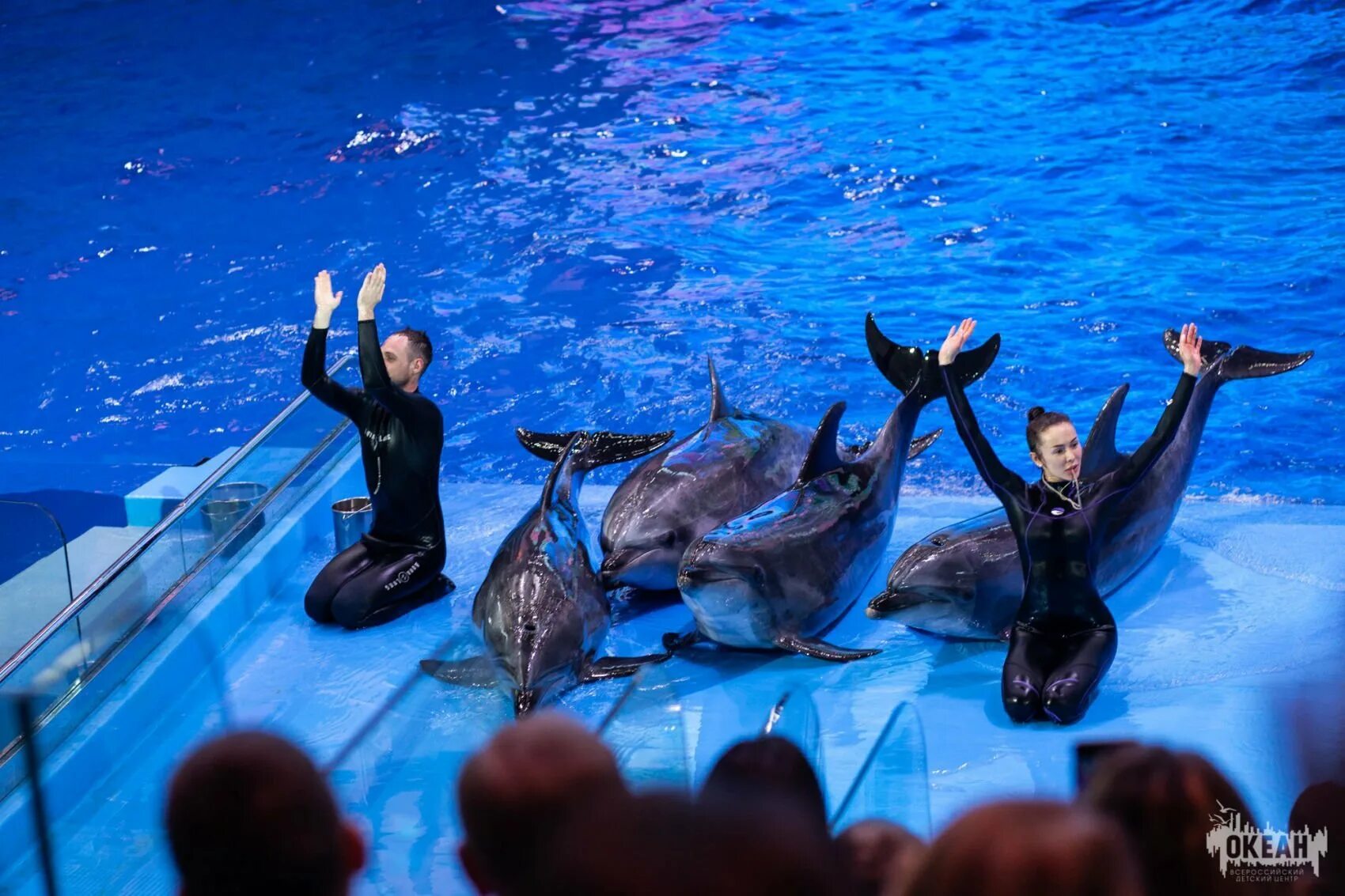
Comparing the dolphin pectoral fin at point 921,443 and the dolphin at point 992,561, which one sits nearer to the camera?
the dolphin at point 992,561

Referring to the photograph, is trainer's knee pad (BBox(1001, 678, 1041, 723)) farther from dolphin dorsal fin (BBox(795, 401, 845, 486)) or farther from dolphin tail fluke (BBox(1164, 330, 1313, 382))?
dolphin tail fluke (BBox(1164, 330, 1313, 382))

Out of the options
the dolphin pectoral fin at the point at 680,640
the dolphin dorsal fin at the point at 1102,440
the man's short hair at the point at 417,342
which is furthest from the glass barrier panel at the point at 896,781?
the man's short hair at the point at 417,342

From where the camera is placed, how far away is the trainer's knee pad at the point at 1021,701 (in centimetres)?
527

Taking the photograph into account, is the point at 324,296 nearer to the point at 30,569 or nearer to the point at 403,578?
the point at 403,578

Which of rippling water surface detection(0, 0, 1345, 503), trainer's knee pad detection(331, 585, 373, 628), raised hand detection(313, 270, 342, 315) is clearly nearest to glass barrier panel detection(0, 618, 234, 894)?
trainer's knee pad detection(331, 585, 373, 628)

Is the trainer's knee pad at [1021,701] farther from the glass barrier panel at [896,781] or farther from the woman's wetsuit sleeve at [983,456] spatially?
the glass barrier panel at [896,781]

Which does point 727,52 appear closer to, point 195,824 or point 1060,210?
point 1060,210

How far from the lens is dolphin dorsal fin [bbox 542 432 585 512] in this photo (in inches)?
257

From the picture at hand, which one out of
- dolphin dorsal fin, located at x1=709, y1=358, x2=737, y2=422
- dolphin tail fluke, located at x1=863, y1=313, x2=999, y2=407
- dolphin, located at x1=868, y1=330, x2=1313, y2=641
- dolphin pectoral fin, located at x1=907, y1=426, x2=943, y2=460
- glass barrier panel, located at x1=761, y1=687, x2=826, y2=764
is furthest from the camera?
dolphin dorsal fin, located at x1=709, y1=358, x2=737, y2=422

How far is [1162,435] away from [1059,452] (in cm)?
41

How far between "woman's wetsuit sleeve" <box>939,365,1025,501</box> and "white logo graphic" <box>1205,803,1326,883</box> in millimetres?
3267

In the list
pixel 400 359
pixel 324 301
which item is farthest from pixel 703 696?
pixel 324 301

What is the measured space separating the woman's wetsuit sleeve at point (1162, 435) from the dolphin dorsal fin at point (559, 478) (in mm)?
2587

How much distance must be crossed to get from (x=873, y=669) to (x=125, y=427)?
7.41 meters
